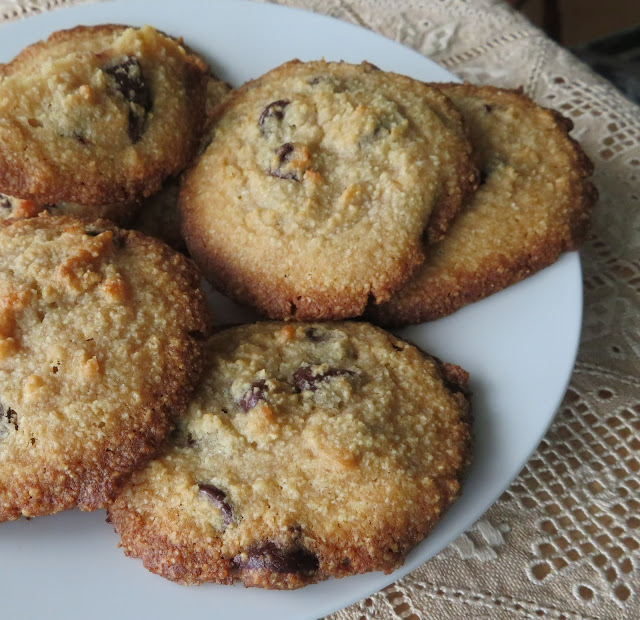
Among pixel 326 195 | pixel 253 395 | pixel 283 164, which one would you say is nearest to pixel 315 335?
pixel 253 395

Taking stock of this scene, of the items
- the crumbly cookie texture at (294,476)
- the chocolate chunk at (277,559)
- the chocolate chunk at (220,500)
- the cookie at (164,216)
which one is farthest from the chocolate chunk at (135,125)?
the chocolate chunk at (277,559)

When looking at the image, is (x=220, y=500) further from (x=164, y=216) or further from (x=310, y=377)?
(x=164, y=216)

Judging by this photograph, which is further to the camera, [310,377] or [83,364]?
[310,377]

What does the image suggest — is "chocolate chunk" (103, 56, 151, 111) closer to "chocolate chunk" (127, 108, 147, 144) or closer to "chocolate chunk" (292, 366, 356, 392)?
"chocolate chunk" (127, 108, 147, 144)

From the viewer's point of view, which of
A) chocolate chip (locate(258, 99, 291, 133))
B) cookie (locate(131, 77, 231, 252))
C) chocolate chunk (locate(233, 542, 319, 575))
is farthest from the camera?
cookie (locate(131, 77, 231, 252))

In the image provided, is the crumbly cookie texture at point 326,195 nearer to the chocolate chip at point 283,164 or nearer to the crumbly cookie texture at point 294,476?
the chocolate chip at point 283,164

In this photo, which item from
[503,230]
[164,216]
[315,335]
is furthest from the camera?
[164,216]

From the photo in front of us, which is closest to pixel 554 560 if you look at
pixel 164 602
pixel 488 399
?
pixel 488 399

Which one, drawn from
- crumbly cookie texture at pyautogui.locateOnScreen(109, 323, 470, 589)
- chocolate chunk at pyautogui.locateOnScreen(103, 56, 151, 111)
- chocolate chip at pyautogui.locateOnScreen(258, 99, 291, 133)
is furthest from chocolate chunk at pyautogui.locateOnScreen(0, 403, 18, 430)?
chocolate chip at pyautogui.locateOnScreen(258, 99, 291, 133)
